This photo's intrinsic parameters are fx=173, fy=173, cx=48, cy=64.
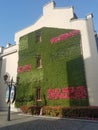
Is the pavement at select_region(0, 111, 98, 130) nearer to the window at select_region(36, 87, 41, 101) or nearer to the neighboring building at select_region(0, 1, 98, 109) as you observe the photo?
the neighboring building at select_region(0, 1, 98, 109)

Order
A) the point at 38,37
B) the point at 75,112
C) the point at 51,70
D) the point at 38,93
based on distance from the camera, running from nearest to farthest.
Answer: the point at 75,112, the point at 51,70, the point at 38,93, the point at 38,37

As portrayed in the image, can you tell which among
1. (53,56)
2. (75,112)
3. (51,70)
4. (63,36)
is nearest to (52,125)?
(75,112)

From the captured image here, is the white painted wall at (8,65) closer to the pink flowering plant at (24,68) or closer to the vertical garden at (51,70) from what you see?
the pink flowering plant at (24,68)

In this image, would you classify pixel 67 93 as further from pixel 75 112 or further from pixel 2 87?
pixel 2 87

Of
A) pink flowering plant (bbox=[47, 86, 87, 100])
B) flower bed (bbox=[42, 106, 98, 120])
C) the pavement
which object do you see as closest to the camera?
the pavement

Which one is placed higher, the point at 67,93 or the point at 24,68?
the point at 24,68

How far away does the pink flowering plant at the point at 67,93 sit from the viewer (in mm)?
17578

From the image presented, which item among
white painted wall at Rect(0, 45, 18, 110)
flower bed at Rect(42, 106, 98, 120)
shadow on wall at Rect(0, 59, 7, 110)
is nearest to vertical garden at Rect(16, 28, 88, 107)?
white painted wall at Rect(0, 45, 18, 110)

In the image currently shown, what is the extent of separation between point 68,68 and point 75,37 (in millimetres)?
3667

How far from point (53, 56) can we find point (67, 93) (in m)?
4.98

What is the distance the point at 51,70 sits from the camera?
20.5 metres

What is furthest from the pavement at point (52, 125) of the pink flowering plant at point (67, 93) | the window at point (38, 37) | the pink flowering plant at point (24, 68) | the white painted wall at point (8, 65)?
the window at point (38, 37)

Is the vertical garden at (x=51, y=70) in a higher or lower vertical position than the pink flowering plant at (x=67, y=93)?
higher

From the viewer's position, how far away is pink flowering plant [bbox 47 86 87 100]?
57.7 ft
